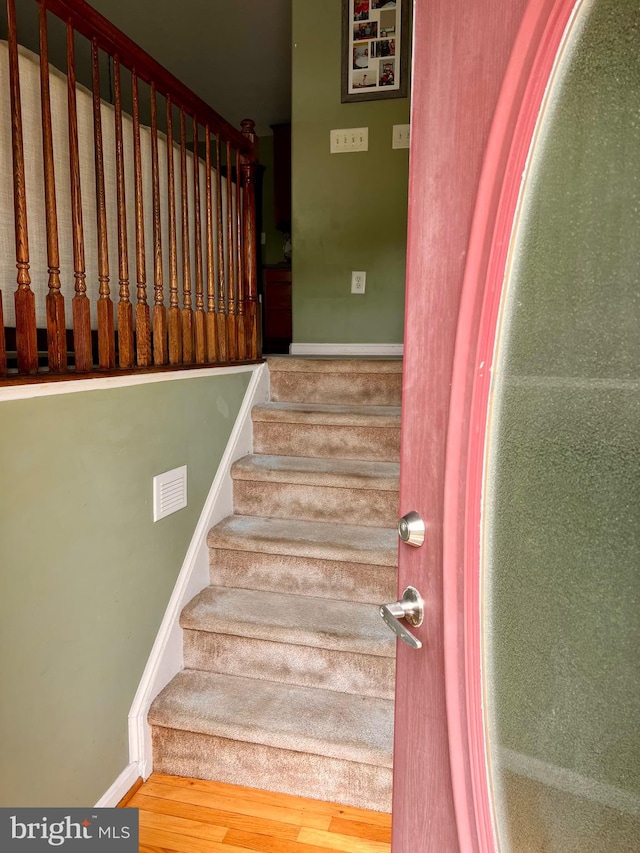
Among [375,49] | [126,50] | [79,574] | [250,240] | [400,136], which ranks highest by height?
[375,49]

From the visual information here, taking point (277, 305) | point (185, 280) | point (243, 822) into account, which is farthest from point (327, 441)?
point (277, 305)

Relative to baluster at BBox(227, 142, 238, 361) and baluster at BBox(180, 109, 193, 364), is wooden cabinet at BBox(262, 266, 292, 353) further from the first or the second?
baluster at BBox(180, 109, 193, 364)

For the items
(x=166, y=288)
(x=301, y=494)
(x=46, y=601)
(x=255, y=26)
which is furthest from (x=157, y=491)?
(x=255, y=26)

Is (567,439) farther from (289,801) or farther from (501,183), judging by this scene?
(289,801)

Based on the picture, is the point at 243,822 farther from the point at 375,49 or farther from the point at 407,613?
the point at 375,49

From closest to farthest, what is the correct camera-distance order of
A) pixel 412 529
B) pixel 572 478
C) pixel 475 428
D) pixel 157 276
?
pixel 572 478 → pixel 475 428 → pixel 412 529 → pixel 157 276

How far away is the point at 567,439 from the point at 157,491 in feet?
4.72

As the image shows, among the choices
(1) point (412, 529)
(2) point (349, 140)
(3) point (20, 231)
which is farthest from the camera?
(2) point (349, 140)

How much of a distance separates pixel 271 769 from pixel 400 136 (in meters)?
3.30

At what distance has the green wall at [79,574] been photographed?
3.94 ft

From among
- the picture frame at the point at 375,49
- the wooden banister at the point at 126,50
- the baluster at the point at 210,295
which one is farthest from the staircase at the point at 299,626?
the picture frame at the point at 375,49

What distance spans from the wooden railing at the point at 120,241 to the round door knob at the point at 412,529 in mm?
892

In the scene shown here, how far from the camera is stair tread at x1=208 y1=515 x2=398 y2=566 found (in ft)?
6.35

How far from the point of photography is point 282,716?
5.43 feet
